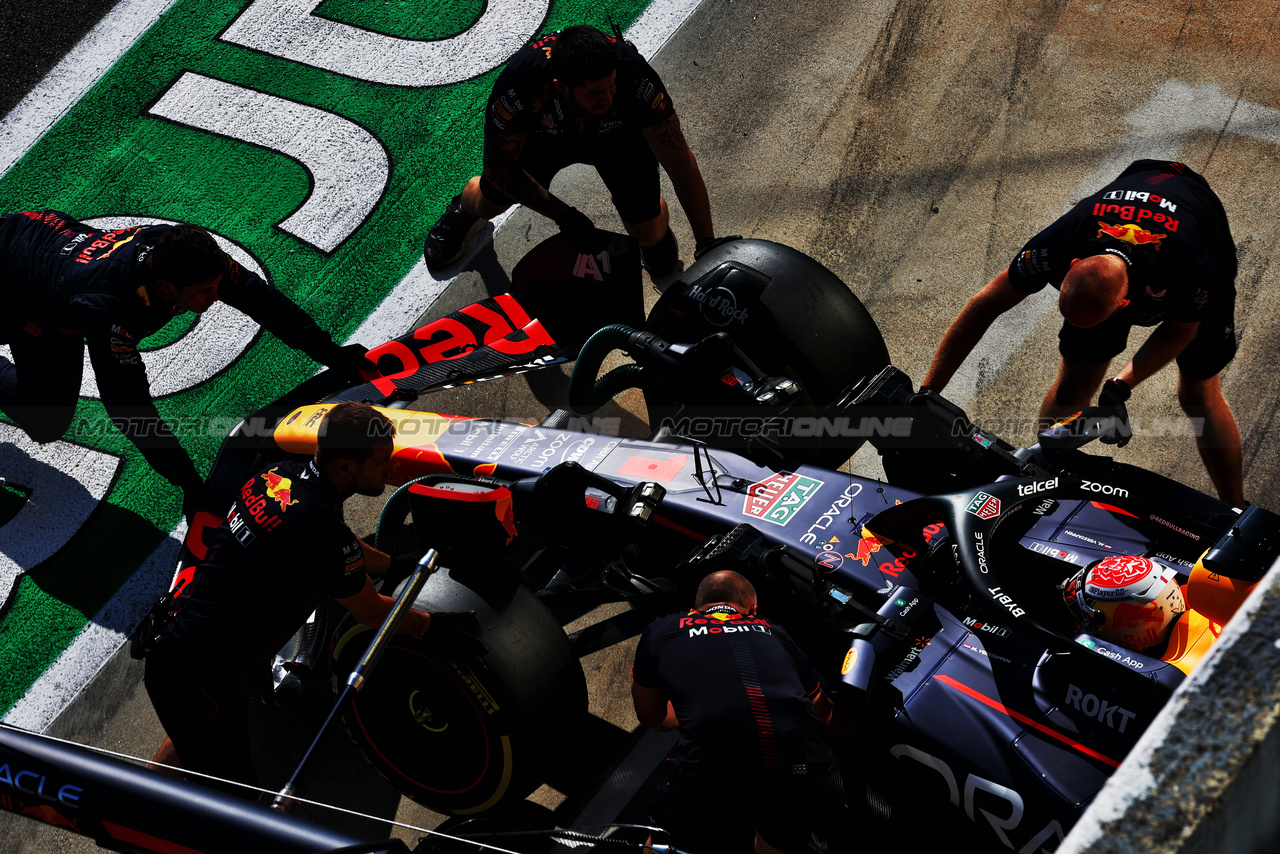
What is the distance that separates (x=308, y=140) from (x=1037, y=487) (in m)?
5.12

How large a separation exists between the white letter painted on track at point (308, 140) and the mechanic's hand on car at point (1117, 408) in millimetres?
4257

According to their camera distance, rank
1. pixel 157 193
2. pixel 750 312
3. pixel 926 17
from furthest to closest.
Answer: pixel 926 17 → pixel 157 193 → pixel 750 312

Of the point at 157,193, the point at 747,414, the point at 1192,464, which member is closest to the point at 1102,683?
the point at 747,414

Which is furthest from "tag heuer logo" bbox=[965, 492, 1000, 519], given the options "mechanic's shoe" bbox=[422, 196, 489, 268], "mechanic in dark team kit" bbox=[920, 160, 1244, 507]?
"mechanic's shoe" bbox=[422, 196, 489, 268]

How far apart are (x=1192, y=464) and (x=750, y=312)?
228cm

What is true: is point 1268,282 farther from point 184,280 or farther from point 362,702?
point 184,280

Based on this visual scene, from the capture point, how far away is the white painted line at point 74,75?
671 centimetres

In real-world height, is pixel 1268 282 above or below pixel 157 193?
below

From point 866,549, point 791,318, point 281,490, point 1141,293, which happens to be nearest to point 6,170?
point 281,490

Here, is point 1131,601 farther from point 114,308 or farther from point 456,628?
point 114,308

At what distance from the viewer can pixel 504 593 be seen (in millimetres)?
3547

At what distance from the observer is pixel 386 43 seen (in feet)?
23.1

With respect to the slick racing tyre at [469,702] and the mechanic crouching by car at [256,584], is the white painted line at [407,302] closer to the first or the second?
the mechanic crouching by car at [256,584]

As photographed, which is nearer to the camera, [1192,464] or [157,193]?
[1192,464]
